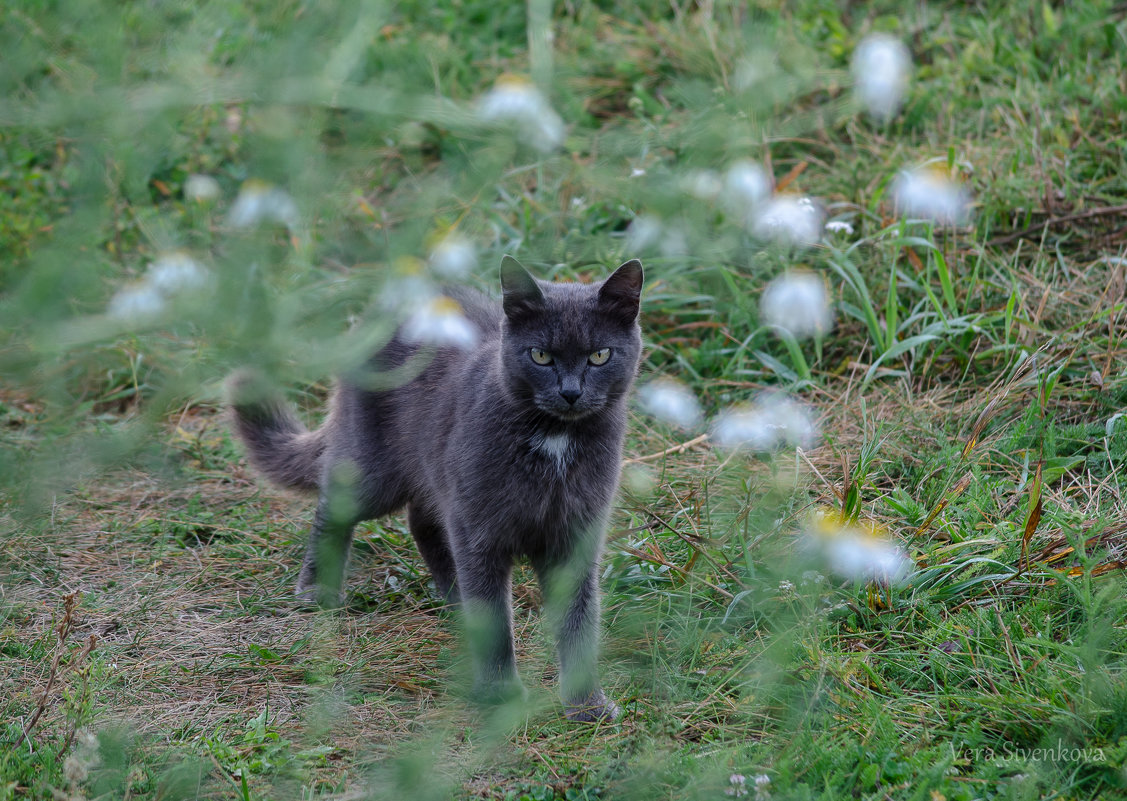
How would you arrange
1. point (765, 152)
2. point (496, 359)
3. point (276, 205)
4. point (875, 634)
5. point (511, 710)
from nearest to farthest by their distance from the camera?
point (276, 205)
point (511, 710)
point (875, 634)
point (496, 359)
point (765, 152)

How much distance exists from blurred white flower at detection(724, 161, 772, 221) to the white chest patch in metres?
1.75

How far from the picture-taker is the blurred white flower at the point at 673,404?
3.76 meters

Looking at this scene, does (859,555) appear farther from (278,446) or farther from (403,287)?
(278,446)

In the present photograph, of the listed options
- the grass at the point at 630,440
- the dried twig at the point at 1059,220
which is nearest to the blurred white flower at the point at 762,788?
the grass at the point at 630,440

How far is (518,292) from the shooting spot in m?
2.71

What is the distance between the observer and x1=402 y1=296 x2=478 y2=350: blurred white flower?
307cm

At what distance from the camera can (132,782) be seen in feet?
6.82

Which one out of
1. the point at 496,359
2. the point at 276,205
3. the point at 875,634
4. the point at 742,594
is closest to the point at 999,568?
the point at 875,634

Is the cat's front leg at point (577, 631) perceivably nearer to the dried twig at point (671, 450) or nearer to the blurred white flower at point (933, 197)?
the dried twig at point (671, 450)

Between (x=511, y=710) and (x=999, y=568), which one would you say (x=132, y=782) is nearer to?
(x=511, y=710)

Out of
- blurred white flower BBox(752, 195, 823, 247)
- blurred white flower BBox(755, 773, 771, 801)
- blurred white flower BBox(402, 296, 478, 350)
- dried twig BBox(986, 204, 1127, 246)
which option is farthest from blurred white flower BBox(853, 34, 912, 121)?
blurred white flower BBox(755, 773, 771, 801)

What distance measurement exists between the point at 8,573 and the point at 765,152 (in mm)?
3492

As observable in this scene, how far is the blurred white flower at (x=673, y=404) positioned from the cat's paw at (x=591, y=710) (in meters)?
1.43

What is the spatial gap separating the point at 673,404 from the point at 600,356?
108 cm
